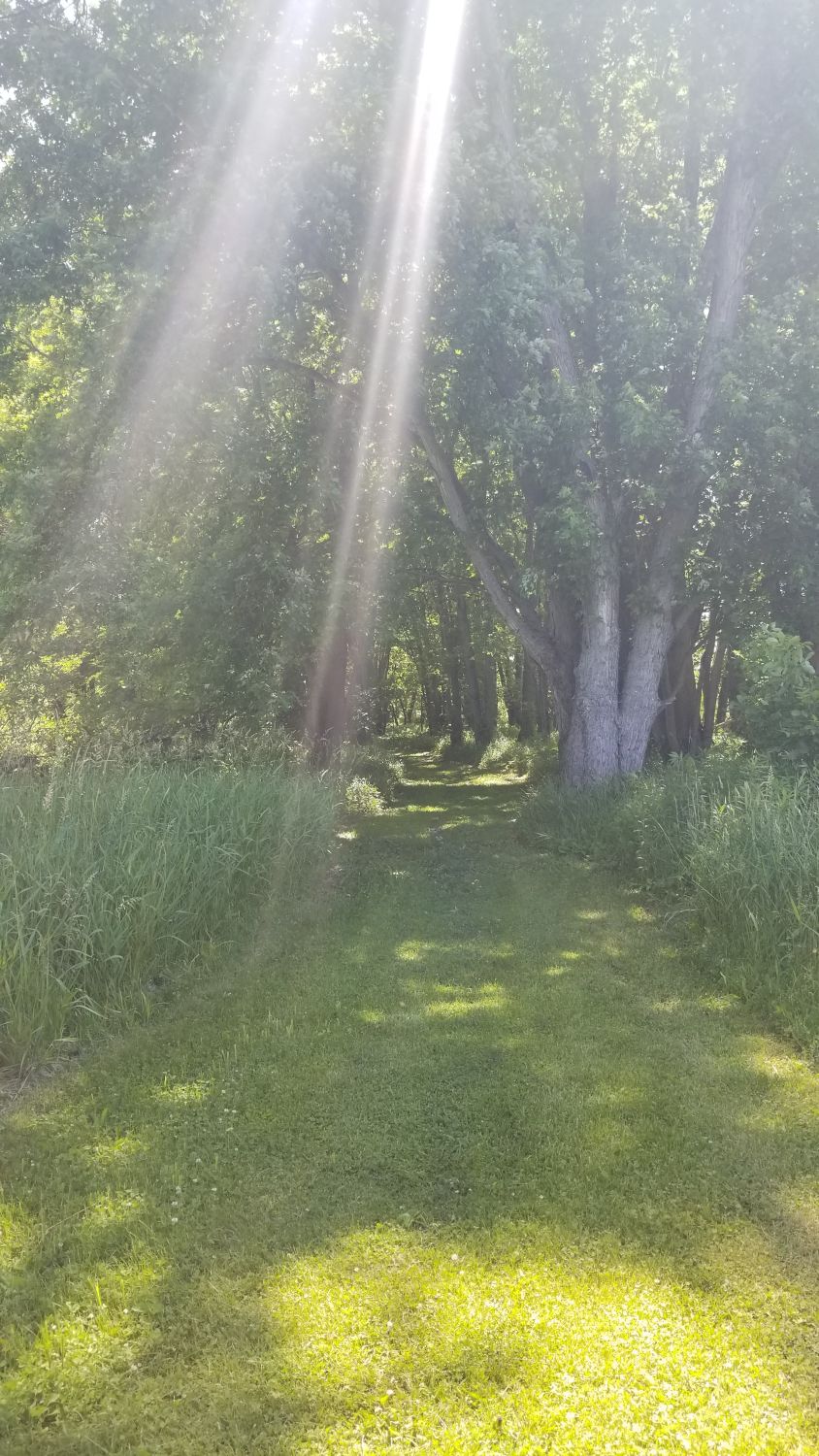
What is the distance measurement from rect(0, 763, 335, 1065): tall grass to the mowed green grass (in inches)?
15.5

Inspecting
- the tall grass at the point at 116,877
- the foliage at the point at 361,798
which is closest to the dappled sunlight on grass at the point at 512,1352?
the tall grass at the point at 116,877

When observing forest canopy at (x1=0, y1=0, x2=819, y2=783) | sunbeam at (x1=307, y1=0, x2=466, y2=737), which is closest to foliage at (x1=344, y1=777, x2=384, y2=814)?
forest canopy at (x1=0, y1=0, x2=819, y2=783)

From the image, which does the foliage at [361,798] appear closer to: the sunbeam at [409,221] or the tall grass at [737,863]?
the tall grass at [737,863]

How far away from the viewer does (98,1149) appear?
10.7 feet

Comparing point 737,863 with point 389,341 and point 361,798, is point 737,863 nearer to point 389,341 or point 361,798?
point 389,341

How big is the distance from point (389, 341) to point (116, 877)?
7.12 m

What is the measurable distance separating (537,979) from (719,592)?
7261 millimetres

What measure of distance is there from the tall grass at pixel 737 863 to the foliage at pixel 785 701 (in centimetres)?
39

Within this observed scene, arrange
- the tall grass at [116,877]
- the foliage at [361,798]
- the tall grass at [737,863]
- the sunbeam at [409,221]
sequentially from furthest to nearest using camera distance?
the foliage at [361,798]
the sunbeam at [409,221]
the tall grass at [737,863]
the tall grass at [116,877]

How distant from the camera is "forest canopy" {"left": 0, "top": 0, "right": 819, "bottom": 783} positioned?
773 centimetres

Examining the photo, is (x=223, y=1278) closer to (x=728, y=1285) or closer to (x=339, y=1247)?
(x=339, y=1247)

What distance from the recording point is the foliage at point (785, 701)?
25.3 ft

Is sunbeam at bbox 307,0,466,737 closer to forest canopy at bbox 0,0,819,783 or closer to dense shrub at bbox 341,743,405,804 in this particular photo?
forest canopy at bbox 0,0,819,783

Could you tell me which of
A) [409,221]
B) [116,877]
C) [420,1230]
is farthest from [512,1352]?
[409,221]
